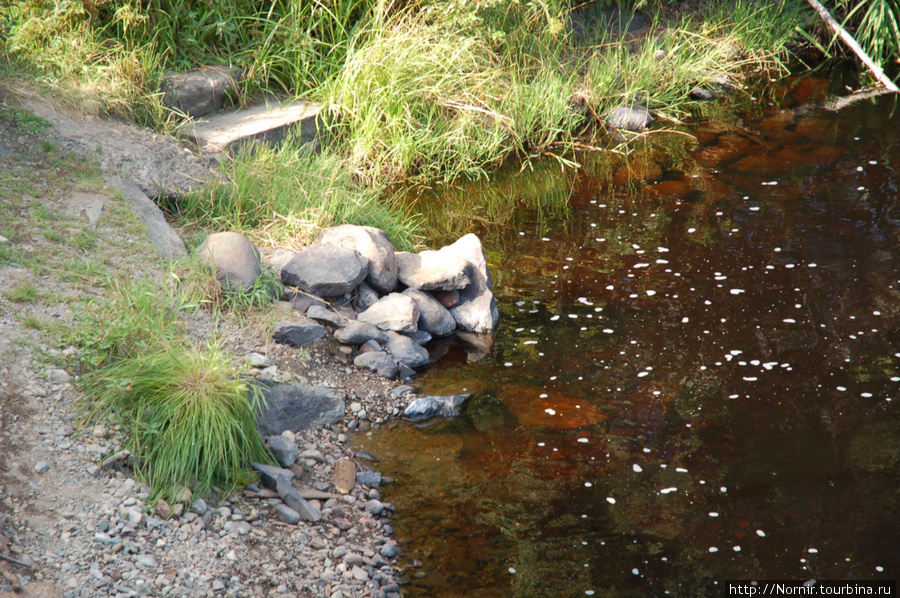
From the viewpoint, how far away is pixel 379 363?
419cm

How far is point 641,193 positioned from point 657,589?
4443 millimetres

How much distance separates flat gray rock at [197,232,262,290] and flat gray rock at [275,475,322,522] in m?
1.56

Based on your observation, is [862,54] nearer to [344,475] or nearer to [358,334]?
[358,334]

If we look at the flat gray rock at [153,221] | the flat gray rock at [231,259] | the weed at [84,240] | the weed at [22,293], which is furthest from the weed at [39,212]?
the flat gray rock at [231,259]

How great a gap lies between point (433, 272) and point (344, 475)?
1.79m

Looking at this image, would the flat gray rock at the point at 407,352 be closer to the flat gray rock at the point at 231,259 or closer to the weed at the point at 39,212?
the flat gray rock at the point at 231,259

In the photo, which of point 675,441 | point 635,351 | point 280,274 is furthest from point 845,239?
point 280,274

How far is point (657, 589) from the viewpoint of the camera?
280 cm

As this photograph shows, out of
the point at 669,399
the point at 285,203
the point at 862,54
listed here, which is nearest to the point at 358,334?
the point at 285,203

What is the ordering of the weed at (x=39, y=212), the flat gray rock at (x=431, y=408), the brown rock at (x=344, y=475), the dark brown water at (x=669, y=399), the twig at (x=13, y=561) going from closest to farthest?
the twig at (x=13, y=561) < the dark brown water at (x=669, y=399) < the brown rock at (x=344, y=475) < the flat gray rock at (x=431, y=408) < the weed at (x=39, y=212)

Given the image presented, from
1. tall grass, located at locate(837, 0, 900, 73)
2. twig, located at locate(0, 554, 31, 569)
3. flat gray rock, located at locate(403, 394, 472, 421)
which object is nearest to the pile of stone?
flat gray rock, located at locate(403, 394, 472, 421)

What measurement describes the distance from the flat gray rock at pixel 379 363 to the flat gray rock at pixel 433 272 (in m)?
0.70

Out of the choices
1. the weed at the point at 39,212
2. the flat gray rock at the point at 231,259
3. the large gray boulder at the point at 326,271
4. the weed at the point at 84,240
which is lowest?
the large gray boulder at the point at 326,271

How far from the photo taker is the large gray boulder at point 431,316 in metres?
4.66
